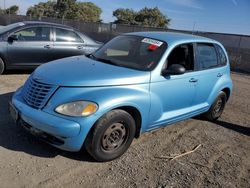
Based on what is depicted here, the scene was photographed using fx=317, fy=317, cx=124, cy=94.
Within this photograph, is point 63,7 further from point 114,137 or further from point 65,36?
point 114,137

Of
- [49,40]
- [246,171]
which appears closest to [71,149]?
[246,171]

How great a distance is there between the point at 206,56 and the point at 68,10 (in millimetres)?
79595

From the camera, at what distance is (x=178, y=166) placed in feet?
14.3

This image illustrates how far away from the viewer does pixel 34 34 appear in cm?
880

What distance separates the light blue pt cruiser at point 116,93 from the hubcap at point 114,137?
13 mm

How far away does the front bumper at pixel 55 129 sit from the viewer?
372cm

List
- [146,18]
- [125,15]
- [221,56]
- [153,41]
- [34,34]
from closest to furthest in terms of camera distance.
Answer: [153,41] → [221,56] → [34,34] → [146,18] → [125,15]

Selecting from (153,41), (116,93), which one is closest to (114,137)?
(116,93)

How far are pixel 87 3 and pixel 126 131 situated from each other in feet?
302

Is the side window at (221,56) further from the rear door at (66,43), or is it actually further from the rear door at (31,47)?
the rear door at (31,47)

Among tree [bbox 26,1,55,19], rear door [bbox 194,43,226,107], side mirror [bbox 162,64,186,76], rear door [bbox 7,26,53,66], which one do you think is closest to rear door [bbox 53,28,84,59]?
rear door [bbox 7,26,53,66]

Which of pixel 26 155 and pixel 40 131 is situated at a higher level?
pixel 40 131

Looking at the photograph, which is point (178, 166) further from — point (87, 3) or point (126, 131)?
point (87, 3)

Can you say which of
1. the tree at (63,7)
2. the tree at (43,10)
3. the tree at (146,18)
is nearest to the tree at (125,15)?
the tree at (146,18)
